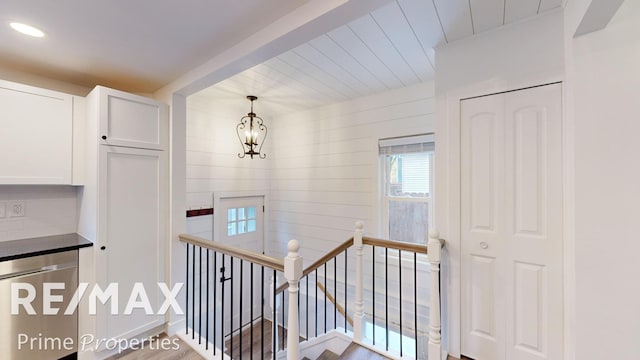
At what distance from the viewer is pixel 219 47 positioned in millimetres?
1809

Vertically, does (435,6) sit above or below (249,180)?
above

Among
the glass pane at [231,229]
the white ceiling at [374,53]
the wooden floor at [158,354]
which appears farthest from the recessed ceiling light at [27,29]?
the glass pane at [231,229]

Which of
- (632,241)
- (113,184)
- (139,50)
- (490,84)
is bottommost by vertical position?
(632,241)

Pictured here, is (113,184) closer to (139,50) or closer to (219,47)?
(139,50)

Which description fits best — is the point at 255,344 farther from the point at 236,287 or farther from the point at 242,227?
the point at 242,227

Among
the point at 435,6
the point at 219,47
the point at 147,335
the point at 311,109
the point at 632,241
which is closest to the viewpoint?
the point at 632,241

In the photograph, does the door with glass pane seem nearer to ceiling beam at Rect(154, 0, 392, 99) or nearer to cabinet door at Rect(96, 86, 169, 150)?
cabinet door at Rect(96, 86, 169, 150)

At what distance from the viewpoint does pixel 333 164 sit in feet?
11.5

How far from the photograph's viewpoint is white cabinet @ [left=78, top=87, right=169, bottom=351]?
2.00 meters

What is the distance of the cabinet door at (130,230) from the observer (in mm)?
2016

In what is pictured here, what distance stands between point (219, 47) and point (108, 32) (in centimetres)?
63

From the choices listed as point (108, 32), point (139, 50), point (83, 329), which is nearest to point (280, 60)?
point (139, 50)

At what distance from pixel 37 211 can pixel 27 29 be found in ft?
4.72

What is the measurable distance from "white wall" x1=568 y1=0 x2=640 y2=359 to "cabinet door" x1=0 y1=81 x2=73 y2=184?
3415mm
